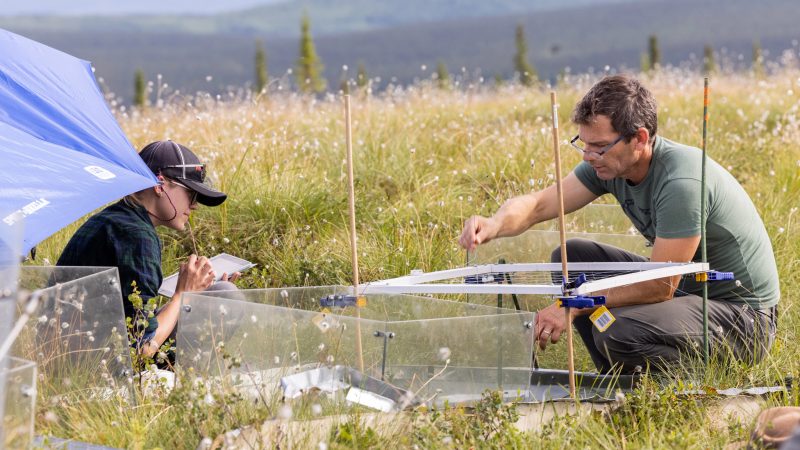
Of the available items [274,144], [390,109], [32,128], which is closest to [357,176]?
[274,144]

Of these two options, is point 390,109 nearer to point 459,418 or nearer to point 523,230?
point 523,230

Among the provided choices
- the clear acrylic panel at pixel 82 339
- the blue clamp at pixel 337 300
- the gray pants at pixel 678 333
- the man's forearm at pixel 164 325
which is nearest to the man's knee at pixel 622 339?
the gray pants at pixel 678 333

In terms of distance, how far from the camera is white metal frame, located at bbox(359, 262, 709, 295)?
3.96 m

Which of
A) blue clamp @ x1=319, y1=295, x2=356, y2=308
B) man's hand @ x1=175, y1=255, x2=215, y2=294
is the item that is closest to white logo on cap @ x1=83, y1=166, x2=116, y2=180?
man's hand @ x1=175, y1=255, x2=215, y2=294

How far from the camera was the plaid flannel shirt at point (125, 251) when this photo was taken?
171 inches

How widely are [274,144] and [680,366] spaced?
12.3ft

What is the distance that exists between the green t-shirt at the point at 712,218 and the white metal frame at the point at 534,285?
21 cm

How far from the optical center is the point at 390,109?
958 cm

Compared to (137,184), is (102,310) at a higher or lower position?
lower

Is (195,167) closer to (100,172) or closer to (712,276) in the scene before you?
(100,172)

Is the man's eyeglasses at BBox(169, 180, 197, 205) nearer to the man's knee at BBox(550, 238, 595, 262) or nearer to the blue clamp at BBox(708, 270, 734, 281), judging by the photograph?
the man's knee at BBox(550, 238, 595, 262)

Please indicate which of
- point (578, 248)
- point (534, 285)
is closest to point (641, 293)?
point (578, 248)

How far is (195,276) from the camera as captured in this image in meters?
4.36

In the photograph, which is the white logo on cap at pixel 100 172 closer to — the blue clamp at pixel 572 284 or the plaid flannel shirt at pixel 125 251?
the plaid flannel shirt at pixel 125 251
